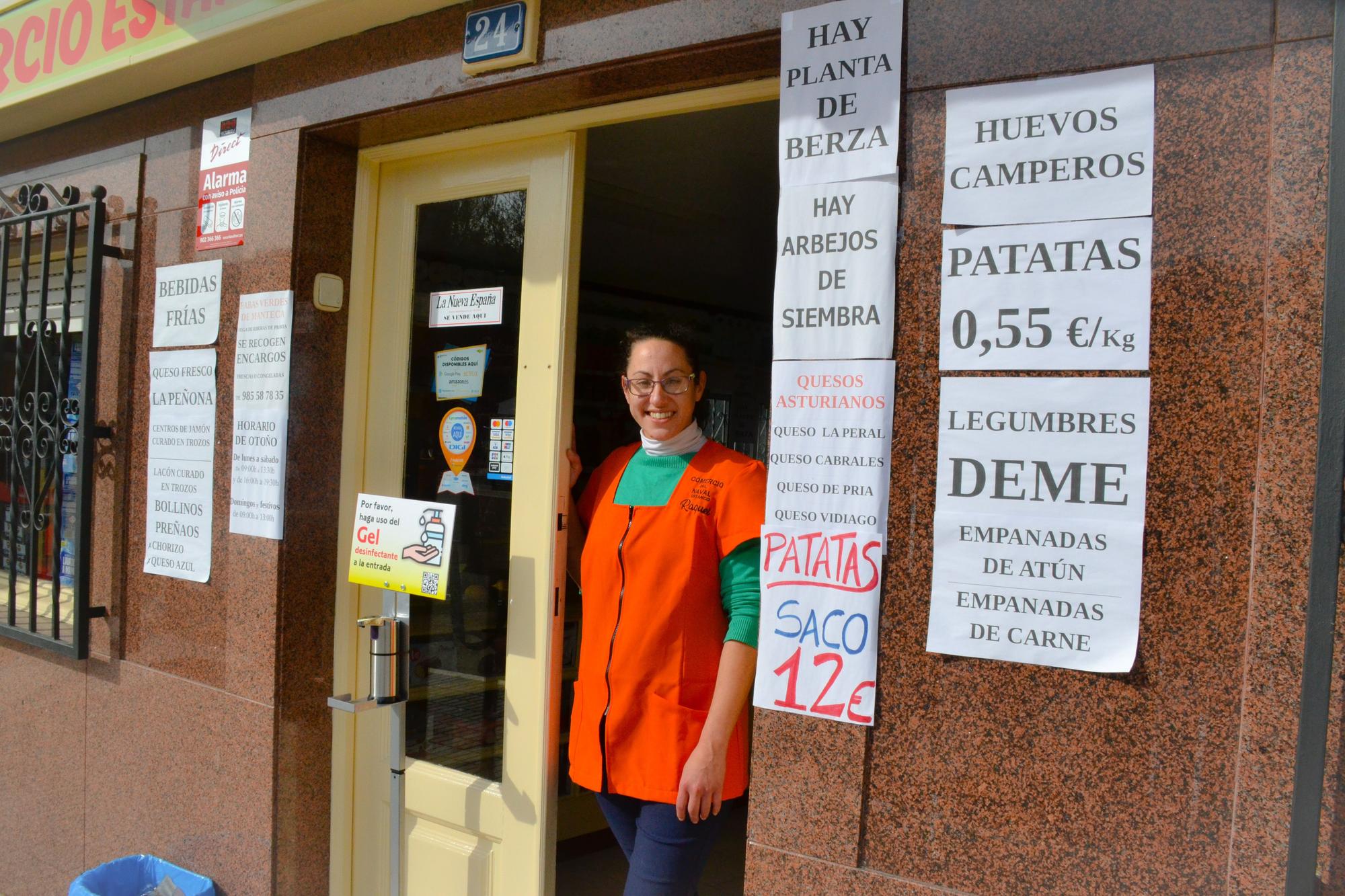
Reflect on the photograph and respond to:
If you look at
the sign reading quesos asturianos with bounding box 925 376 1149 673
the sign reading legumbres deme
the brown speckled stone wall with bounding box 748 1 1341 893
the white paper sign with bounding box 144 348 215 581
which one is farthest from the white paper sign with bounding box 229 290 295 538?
the sign reading quesos asturianos with bounding box 925 376 1149 673

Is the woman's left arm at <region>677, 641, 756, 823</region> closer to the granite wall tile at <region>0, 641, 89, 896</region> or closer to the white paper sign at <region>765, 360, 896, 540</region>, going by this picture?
the white paper sign at <region>765, 360, 896, 540</region>

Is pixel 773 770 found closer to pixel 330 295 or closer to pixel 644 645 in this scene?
pixel 644 645

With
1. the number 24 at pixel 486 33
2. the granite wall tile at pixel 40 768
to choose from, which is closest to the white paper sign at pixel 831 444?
the number 24 at pixel 486 33

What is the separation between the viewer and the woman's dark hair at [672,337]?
2623 millimetres

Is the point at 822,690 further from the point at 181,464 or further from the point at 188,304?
the point at 188,304

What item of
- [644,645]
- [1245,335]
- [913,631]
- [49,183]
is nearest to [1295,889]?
[913,631]

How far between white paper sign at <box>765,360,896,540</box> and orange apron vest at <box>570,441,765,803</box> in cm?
19

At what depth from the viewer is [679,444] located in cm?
259

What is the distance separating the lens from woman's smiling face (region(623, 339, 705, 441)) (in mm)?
2570

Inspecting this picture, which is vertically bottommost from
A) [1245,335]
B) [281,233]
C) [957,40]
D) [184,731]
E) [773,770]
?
[184,731]

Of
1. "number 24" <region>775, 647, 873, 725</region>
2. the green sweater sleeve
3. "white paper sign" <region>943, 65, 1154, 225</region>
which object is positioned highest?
"white paper sign" <region>943, 65, 1154, 225</region>

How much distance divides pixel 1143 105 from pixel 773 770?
1585 millimetres

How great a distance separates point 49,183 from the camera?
420cm

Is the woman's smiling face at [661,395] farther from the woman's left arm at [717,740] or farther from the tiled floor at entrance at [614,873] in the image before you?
the tiled floor at entrance at [614,873]
